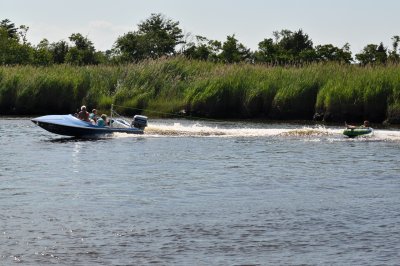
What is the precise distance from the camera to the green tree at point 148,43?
99.2 meters

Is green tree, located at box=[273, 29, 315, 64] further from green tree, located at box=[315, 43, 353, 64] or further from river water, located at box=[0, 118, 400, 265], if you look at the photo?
river water, located at box=[0, 118, 400, 265]

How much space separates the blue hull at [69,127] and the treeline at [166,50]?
4819 cm

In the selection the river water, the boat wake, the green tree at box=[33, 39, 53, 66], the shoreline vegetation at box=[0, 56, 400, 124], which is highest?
the green tree at box=[33, 39, 53, 66]

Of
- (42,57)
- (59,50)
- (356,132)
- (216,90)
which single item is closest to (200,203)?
(356,132)

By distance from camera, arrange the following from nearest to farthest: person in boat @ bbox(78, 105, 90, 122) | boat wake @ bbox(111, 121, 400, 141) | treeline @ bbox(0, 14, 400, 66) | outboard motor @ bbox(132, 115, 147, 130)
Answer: boat wake @ bbox(111, 121, 400, 141) → person in boat @ bbox(78, 105, 90, 122) → outboard motor @ bbox(132, 115, 147, 130) → treeline @ bbox(0, 14, 400, 66)

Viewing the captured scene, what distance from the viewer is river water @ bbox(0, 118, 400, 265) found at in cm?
1866

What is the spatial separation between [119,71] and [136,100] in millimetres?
5179

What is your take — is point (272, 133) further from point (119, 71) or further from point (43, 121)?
point (119, 71)

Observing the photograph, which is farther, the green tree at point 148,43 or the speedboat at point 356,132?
the green tree at point 148,43

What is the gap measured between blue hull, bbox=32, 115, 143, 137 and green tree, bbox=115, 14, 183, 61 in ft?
176

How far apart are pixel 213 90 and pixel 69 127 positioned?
17.0 metres

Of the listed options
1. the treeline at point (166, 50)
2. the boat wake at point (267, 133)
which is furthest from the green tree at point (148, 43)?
the boat wake at point (267, 133)

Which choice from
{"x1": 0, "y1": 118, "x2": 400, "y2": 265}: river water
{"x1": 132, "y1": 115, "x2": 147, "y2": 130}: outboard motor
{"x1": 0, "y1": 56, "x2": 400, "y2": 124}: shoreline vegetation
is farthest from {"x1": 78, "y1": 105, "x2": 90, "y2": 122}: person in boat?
{"x1": 0, "y1": 56, "x2": 400, "y2": 124}: shoreline vegetation

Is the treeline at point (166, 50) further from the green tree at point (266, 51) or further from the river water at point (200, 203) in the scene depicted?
the river water at point (200, 203)
